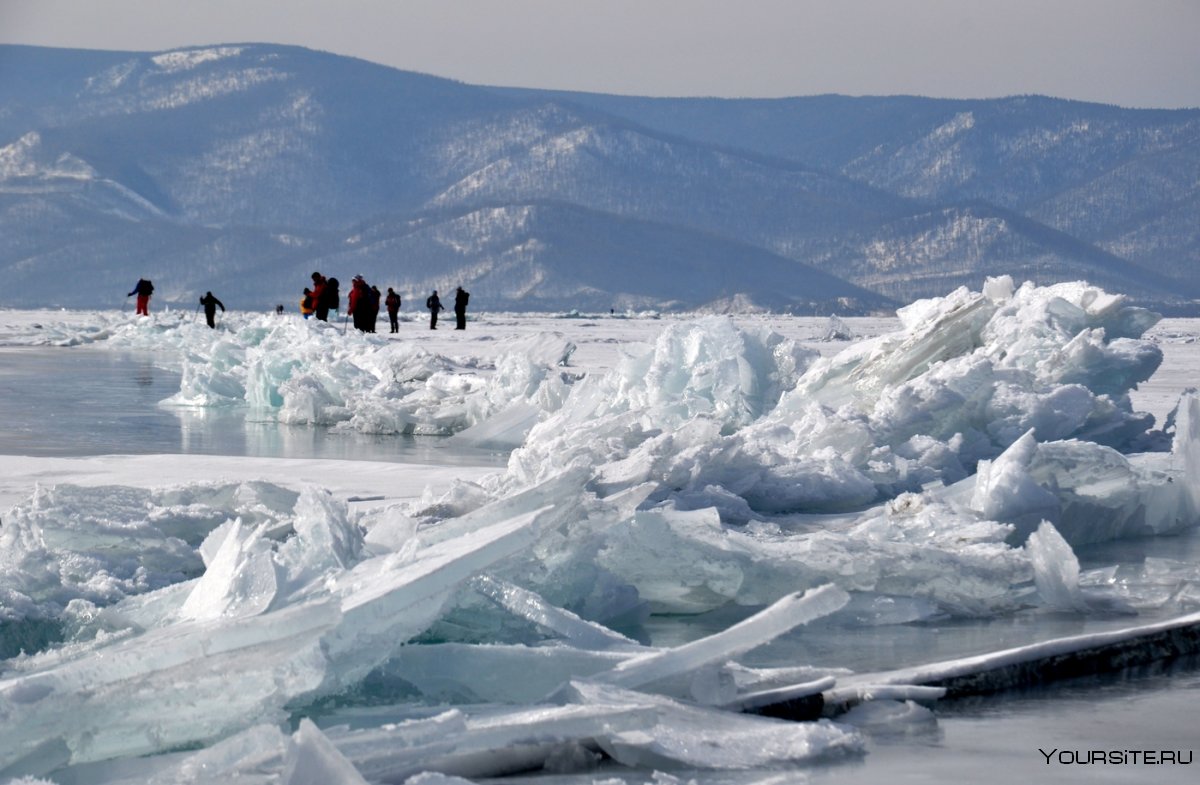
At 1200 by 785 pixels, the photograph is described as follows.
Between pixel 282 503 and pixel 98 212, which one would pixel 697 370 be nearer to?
pixel 282 503

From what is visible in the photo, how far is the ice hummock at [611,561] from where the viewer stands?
10.7ft

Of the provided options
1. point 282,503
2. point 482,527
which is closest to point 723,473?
point 282,503

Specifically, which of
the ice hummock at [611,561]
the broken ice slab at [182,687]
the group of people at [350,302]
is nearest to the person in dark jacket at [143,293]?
the group of people at [350,302]

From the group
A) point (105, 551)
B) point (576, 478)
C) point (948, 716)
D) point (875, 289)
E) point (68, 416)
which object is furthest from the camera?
point (875, 289)

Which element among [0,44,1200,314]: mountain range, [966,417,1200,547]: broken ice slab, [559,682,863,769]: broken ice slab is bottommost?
[559,682,863,769]: broken ice slab

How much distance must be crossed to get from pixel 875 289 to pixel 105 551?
518ft

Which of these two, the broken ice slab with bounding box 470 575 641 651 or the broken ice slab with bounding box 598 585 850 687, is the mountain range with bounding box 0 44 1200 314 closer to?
the broken ice slab with bounding box 470 575 641 651

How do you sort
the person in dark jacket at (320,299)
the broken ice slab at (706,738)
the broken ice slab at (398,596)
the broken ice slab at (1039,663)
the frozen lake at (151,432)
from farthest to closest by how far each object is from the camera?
the person in dark jacket at (320,299) < the frozen lake at (151,432) < the broken ice slab at (1039,663) < the broken ice slab at (398,596) < the broken ice slab at (706,738)

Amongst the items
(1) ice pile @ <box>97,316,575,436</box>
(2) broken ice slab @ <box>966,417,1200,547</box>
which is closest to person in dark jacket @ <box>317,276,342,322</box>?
(1) ice pile @ <box>97,316,575,436</box>

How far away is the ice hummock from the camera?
3.28 metres

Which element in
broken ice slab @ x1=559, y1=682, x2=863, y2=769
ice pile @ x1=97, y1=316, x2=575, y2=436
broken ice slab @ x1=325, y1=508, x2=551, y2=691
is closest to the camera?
broken ice slab @ x1=559, y1=682, x2=863, y2=769

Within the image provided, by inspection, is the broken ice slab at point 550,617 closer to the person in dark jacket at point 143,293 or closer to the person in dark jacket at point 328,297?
the person in dark jacket at point 328,297

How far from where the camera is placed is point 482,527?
14.2 feet

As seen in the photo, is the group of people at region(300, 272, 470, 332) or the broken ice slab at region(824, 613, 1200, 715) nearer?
the broken ice slab at region(824, 613, 1200, 715)
